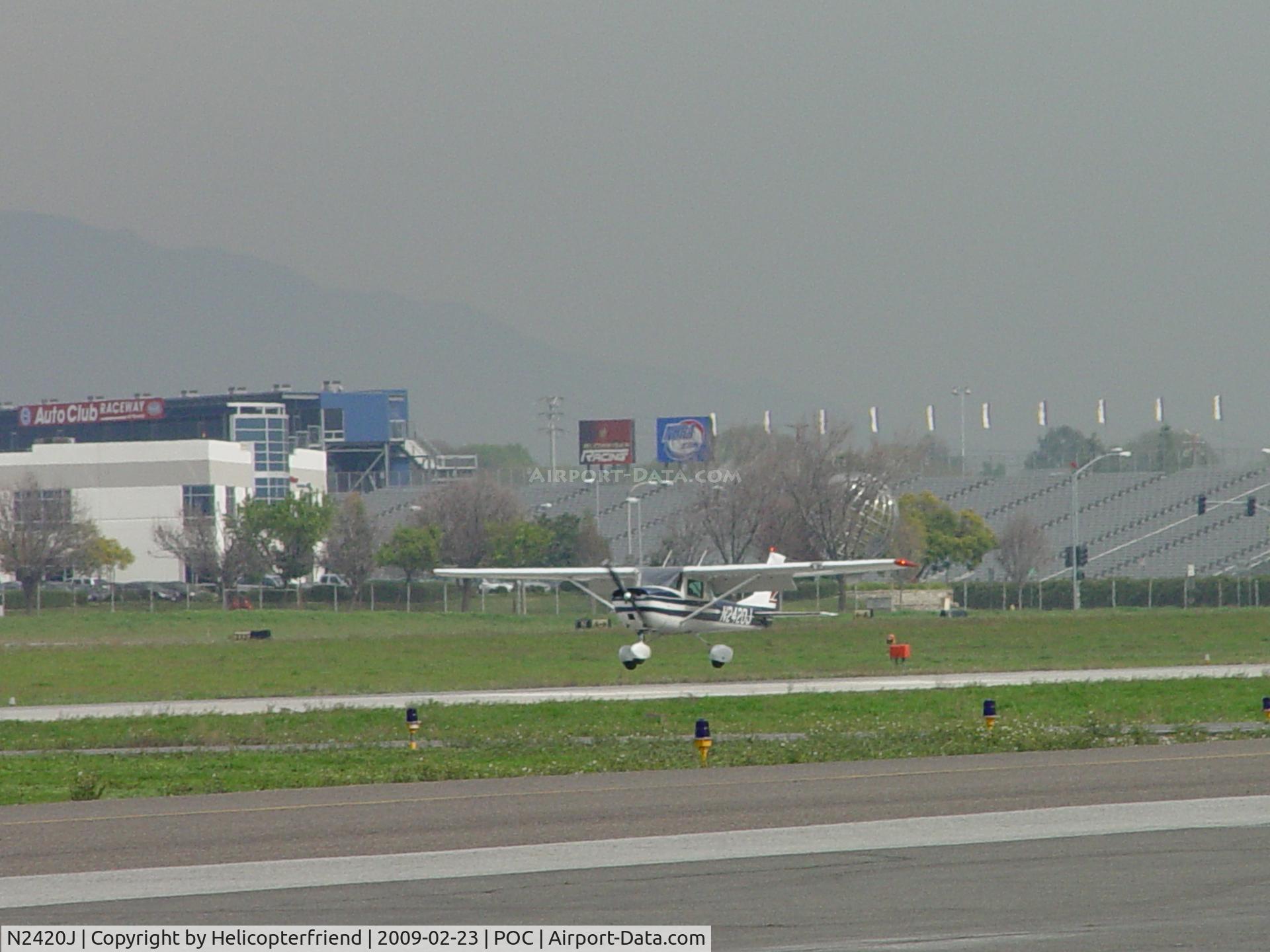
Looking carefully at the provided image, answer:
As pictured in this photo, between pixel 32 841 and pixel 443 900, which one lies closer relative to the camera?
pixel 443 900

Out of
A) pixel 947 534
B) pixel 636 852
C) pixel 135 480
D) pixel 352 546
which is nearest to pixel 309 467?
pixel 135 480

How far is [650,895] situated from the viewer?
12414 millimetres

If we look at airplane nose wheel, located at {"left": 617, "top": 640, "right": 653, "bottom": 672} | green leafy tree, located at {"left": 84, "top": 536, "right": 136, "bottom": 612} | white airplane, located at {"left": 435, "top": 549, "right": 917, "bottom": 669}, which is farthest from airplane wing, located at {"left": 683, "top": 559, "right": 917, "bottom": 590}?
green leafy tree, located at {"left": 84, "top": 536, "right": 136, "bottom": 612}

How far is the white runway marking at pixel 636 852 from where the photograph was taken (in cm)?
1333

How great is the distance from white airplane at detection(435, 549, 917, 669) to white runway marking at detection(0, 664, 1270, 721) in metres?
4.25

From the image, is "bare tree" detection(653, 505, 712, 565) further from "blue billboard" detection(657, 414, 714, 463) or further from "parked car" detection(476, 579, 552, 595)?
"blue billboard" detection(657, 414, 714, 463)

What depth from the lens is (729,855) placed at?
14.3m

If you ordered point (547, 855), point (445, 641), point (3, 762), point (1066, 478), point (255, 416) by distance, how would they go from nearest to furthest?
point (547, 855)
point (3, 762)
point (445, 641)
point (1066, 478)
point (255, 416)

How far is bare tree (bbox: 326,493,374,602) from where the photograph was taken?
104m

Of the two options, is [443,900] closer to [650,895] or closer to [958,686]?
[650,895]

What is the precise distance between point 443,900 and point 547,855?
90.8 inches

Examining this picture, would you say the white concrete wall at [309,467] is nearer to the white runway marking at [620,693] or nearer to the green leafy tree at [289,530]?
the green leafy tree at [289,530]

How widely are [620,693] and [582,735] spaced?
34.9 feet

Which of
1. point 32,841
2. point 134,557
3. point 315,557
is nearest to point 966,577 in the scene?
point 315,557
